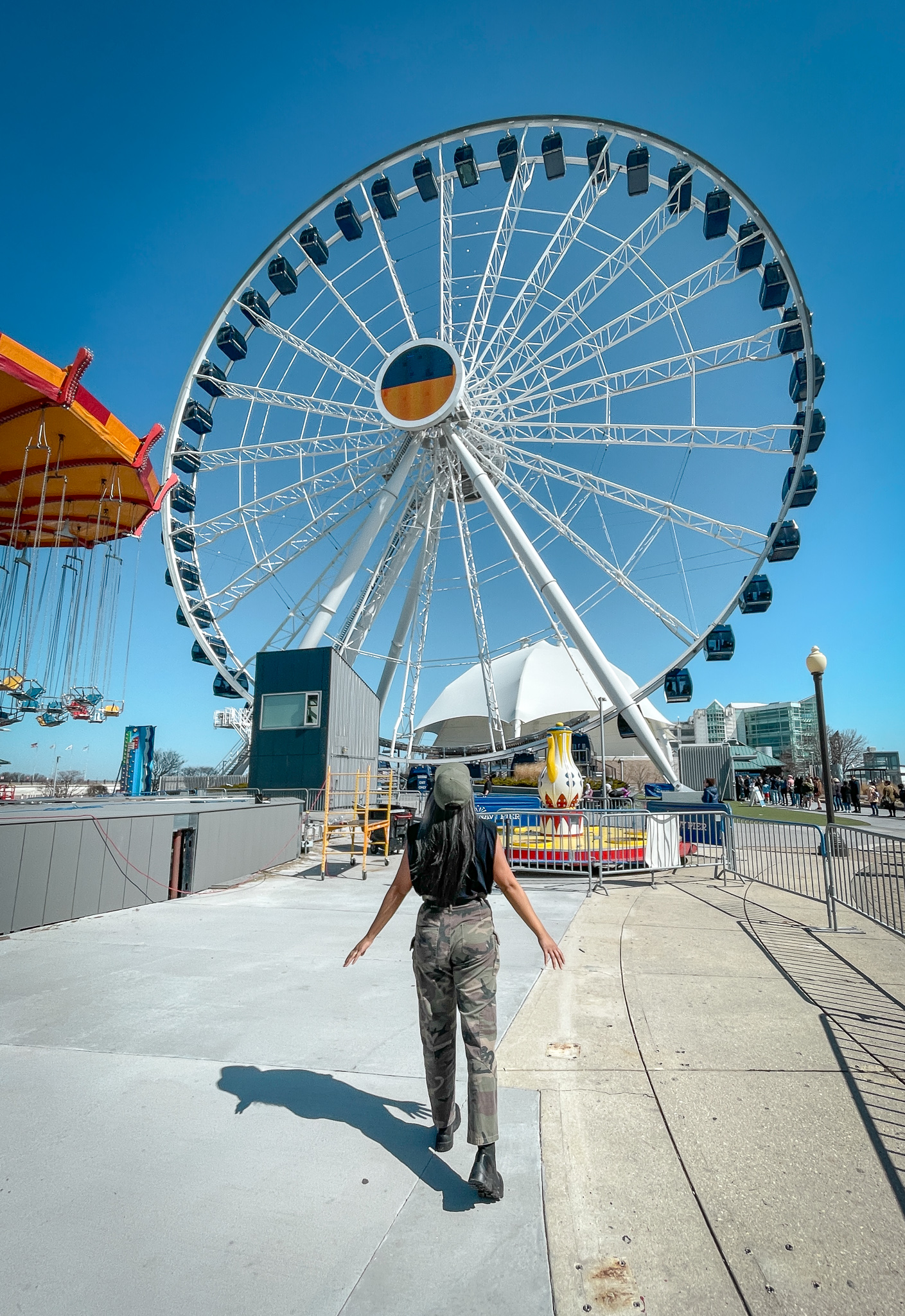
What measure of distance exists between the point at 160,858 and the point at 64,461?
11214 mm

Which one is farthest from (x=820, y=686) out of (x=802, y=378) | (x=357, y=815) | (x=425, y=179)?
(x=425, y=179)

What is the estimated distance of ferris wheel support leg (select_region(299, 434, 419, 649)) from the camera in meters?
21.5

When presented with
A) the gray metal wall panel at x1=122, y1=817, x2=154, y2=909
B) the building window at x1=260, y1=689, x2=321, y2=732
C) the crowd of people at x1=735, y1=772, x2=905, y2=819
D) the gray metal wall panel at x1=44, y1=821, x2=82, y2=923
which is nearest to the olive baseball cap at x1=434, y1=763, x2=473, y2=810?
the gray metal wall panel at x1=44, y1=821, x2=82, y2=923

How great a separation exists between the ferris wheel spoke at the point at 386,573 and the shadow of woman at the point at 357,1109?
18956 millimetres

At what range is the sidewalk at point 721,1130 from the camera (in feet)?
7.46

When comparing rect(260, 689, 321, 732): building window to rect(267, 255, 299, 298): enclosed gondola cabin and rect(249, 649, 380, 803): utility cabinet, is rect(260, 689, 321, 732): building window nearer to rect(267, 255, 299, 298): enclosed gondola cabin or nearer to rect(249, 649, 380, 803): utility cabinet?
rect(249, 649, 380, 803): utility cabinet

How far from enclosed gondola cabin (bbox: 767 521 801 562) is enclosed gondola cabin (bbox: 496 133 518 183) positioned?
13.9m

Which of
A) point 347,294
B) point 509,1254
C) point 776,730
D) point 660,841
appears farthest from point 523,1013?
point 776,730

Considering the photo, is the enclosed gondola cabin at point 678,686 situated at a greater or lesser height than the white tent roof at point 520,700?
lesser

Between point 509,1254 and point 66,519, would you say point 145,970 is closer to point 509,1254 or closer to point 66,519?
point 509,1254

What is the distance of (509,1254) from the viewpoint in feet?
7.57

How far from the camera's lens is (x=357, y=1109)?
3324 millimetres

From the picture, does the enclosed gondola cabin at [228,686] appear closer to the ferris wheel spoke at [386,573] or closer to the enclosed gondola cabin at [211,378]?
the ferris wheel spoke at [386,573]

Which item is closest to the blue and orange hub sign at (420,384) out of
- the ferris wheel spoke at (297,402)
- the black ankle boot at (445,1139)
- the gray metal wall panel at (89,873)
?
the ferris wheel spoke at (297,402)
